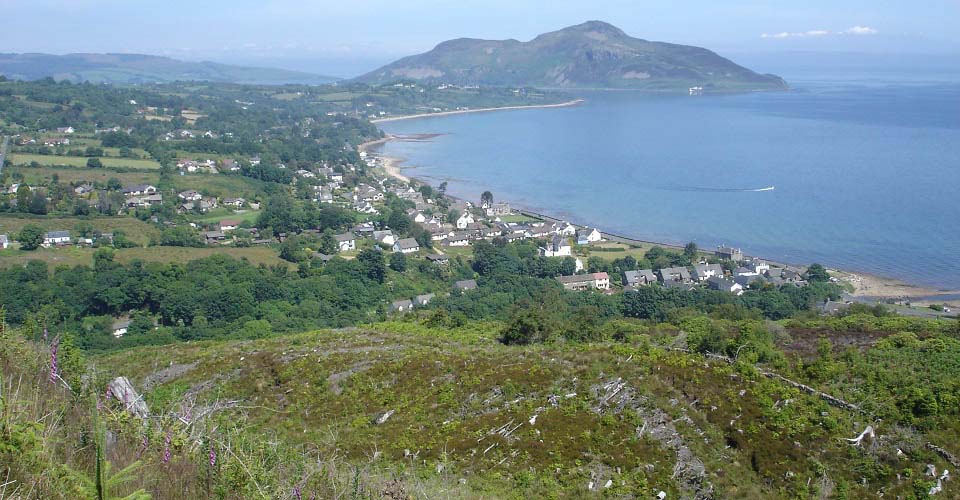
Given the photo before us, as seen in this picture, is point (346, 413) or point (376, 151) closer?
point (346, 413)

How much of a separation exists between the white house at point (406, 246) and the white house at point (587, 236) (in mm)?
6154

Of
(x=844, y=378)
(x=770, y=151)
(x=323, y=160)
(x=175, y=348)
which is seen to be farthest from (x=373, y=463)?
(x=770, y=151)

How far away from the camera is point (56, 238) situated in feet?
74.2

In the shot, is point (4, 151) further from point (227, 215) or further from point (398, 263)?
point (398, 263)

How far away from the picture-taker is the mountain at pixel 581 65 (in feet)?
386

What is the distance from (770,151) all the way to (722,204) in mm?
17667

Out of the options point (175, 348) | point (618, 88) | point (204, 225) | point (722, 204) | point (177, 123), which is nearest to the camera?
point (175, 348)

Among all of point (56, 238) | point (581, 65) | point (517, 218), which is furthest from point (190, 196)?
point (581, 65)

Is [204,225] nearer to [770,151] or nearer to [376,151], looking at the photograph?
[376,151]

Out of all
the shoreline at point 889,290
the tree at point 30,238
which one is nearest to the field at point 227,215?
the tree at point 30,238

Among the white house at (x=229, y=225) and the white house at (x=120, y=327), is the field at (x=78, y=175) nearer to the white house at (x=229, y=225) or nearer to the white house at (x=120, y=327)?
the white house at (x=229, y=225)

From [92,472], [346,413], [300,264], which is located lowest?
[300,264]

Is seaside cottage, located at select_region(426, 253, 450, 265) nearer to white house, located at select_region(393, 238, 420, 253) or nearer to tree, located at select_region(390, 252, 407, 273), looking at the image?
white house, located at select_region(393, 238, 420, 253)

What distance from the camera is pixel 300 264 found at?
2181 cm
